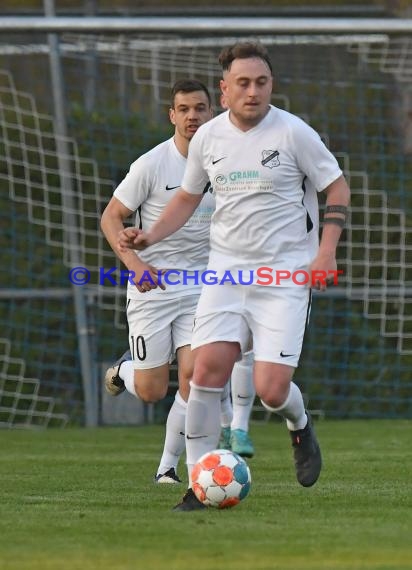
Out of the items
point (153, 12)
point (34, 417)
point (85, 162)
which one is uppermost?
point (153, 12)

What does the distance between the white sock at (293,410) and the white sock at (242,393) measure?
1.99 m

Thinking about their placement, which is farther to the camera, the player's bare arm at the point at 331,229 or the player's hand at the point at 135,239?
the player's hand at the point at 135,239

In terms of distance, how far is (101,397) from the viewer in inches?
487

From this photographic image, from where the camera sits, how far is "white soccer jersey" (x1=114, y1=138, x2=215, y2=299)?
7.89 meters

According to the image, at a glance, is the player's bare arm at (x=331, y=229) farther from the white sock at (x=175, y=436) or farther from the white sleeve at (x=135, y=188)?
the white sock at (x=175, y=436)

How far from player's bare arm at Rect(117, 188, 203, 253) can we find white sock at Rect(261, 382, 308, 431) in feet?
2.90

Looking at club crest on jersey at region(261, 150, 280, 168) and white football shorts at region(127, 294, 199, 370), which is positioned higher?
club crest on jersey at region(261, 150, 280, 168)

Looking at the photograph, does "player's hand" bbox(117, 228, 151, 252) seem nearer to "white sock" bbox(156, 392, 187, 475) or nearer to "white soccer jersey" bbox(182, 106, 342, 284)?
"white soccer jersey" bbox(182, 106, 342, 284)

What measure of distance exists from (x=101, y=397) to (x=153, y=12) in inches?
160

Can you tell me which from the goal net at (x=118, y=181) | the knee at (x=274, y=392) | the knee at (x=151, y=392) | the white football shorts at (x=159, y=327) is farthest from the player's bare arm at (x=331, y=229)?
the goal net at (x=118, y=181)

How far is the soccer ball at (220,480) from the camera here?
599 cm

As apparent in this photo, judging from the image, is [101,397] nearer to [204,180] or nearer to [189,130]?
[189,130]

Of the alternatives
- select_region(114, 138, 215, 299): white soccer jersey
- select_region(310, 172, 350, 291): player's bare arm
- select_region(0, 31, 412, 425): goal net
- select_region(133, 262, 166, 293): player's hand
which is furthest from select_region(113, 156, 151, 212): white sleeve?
select_region(0, 31, 412, 425): goal net

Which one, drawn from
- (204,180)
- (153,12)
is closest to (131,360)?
(204,180)
